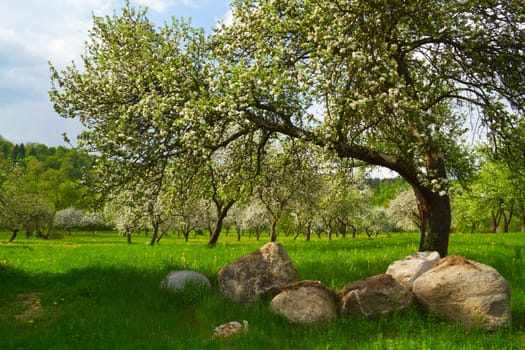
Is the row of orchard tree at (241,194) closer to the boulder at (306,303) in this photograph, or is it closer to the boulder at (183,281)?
the boulder at (183,281)

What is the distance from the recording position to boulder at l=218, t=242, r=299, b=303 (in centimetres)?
1104

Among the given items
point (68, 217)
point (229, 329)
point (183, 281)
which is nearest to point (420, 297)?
point (229, 329)

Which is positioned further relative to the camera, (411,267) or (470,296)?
(411,267)

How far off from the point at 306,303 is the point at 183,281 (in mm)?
4747

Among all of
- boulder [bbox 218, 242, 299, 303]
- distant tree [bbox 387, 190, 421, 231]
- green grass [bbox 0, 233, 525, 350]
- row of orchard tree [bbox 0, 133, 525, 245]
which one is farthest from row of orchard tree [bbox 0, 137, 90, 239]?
distant tree [bbox 387, 190, 421, 231]

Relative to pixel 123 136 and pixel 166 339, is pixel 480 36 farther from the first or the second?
pixel 166 339

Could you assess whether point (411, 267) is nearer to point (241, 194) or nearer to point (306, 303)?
point (306, 303)

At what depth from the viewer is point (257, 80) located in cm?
1098

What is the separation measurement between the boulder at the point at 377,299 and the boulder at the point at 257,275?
85.0 inches

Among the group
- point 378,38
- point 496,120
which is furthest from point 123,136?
point 496,120

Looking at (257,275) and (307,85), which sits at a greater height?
(307,85)

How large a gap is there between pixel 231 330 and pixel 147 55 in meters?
9.20

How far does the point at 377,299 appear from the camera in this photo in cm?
941

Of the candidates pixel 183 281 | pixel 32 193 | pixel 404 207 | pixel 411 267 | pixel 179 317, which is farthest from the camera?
pixel 32 193
